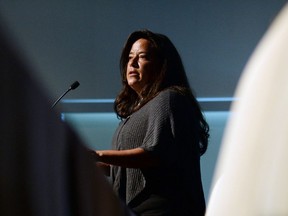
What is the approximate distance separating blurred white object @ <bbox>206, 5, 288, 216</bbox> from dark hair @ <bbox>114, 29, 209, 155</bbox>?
1.18 meters

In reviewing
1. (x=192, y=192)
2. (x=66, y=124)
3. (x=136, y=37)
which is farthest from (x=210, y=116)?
(x=66, y=124)

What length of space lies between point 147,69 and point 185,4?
8.38 ft

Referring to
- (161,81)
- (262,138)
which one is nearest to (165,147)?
(161,81)

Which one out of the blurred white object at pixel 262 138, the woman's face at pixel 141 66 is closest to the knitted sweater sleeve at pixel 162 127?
the woman's face at pixel 141 66

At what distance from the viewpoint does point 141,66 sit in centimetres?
158

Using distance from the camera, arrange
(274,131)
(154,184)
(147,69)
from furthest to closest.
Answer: (147,69), (154,184), (274,131)

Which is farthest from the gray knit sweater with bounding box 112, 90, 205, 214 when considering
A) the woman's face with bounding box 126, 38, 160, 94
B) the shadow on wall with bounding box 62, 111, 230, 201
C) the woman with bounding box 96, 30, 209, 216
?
the shadow on wall with bounding box 62, 111, 230, 201

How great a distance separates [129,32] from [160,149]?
265 cm

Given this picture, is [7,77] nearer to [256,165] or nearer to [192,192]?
[256,165]

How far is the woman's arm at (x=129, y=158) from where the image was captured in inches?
51.1

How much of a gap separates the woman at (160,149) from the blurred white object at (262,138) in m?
0.98

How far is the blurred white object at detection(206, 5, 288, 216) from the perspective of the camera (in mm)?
264

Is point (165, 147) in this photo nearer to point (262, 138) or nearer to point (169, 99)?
point (169, 99)

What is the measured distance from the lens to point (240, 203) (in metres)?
0.28
